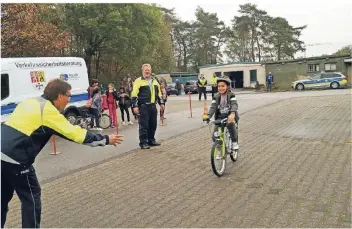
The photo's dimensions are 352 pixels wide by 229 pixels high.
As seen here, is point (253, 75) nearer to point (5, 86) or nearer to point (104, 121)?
point (104, 121)

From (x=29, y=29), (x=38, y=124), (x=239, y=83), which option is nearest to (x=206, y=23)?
(x=239, y=83)

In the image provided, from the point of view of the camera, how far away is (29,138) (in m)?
3.53

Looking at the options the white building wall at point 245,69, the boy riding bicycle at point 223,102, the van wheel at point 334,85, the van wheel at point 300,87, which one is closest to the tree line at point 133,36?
the white building wall at point 245,69

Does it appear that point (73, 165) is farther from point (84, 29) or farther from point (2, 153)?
point (84, 29)

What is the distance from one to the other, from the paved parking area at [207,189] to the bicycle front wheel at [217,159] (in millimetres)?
164

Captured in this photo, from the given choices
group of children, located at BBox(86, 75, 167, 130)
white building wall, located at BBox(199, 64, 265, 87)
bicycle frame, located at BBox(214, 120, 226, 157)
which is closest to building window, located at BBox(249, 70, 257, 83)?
white building wall, located at BBox(199, 64, 265, 87)

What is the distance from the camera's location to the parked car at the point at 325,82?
34.6 meters

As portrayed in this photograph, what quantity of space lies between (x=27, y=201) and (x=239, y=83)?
46.7 meters

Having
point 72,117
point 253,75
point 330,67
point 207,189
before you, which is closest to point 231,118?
point 207,189

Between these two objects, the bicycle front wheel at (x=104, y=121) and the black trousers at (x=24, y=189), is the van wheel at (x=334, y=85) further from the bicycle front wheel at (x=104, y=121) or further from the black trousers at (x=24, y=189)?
the black trousers at (x=24, y=189)

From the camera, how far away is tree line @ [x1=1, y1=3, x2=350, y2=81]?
23.8 m

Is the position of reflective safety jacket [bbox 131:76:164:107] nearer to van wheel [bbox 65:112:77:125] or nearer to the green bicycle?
the green bicycle

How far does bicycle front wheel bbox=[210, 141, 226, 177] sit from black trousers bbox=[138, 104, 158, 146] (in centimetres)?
276

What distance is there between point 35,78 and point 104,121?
8.99 feet
